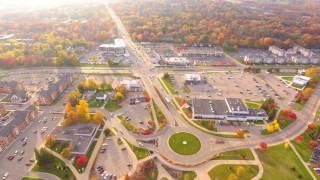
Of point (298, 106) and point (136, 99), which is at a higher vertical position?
point (136, 99)

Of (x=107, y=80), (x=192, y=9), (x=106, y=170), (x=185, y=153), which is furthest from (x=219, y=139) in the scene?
(x=192, y=9)

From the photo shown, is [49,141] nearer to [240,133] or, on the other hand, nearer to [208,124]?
[208,124]

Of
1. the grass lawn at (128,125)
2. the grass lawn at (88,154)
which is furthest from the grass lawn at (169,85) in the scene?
the grass lawn at (88,154)

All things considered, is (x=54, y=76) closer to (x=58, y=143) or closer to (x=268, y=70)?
(x=58, y=143)

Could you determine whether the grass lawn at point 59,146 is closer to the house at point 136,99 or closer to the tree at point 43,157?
the tree at point 43,157

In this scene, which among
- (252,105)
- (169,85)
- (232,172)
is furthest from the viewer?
(169,85)

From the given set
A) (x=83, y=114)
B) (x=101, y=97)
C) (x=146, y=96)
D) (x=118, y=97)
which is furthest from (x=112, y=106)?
(x=83, y=114)
